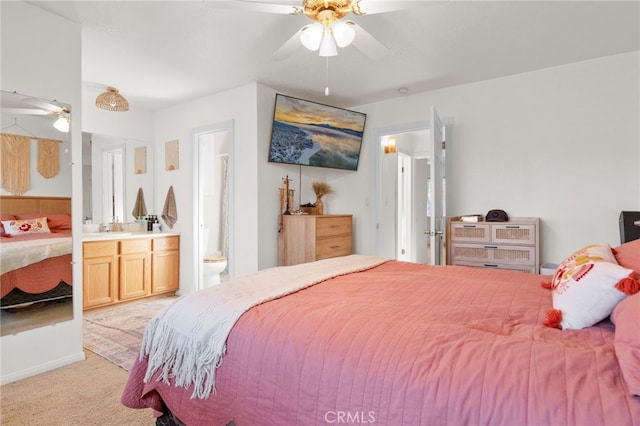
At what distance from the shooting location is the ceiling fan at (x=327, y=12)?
68.9 inches

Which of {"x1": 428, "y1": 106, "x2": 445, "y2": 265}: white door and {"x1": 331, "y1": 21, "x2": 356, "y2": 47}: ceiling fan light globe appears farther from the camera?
{"x1": 428, "y1": 106, "x2": 445, "y2": 265}: white door

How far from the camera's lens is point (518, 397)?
0.83 metres

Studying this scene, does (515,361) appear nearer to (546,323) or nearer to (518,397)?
(518,397)

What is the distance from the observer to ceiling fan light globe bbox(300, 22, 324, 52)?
1963mm

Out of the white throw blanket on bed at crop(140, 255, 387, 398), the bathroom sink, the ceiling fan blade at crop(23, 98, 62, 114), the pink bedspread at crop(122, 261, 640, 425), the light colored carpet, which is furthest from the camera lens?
the bathroom sink

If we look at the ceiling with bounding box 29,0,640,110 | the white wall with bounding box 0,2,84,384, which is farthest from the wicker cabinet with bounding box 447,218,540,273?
the white wall with bounding box 0,2,84,384

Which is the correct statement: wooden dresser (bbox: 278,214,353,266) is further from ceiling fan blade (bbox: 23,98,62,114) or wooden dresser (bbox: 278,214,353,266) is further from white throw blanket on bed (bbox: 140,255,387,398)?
ceiling fan blade (bbox: 23,98,62,114)

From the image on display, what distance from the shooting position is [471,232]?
3311 millimetres

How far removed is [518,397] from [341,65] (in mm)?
3009

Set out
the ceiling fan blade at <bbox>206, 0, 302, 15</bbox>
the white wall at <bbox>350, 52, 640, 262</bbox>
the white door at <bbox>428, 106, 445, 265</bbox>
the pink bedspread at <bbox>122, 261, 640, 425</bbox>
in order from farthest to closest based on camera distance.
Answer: the white door at <bbox>428, 106, 445, 265</bbox> → the white wall at <bbox>350, 52, 640, 262</bbox> → the ceiling fan blade at <bbox>206, 0, 302, 15</bbox> → the pink bedspread at <bbox>122, 261, 640, 425</bbox>

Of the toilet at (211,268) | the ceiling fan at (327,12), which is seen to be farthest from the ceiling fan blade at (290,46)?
the toilet at (211,268)

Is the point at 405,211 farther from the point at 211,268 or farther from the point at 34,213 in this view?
the point at 34,213

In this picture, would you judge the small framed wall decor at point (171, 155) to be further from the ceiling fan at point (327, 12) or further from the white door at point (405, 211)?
the white door at point (405, 211)

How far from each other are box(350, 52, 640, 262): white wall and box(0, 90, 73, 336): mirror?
11.4 ft
